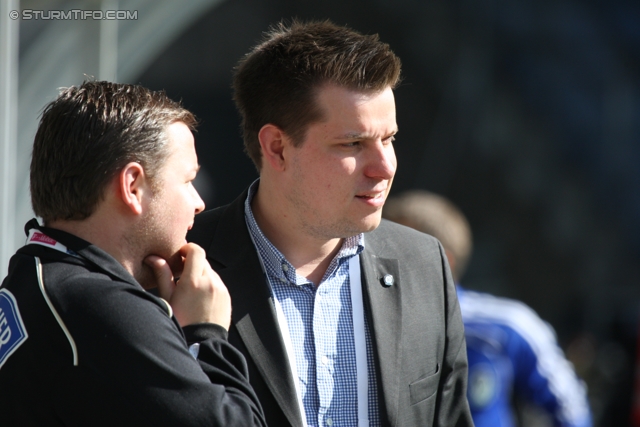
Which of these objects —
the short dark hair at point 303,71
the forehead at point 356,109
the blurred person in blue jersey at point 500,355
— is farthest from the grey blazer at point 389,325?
the blurred person in blue jersey at point 500,355

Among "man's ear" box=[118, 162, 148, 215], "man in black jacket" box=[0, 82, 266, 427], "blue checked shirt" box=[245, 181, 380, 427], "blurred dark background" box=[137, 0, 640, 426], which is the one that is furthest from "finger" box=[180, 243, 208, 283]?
"blurred dark background" box=[137, 0, 640, 426]

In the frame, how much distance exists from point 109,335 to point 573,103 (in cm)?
953

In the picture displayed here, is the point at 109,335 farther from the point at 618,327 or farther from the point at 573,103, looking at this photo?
the point at 573,103

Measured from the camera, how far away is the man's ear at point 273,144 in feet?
7.64

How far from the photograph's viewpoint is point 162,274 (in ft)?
6.07

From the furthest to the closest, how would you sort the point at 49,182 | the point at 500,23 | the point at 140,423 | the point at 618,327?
the point at 500,23 → the point at 618,327 → the point at 49,182 → the point at 140,423

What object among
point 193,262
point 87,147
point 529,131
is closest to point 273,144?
point 193,262

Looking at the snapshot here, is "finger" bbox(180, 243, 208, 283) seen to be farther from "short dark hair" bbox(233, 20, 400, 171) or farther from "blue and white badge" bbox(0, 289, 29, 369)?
"short dark hair" bbox(233, 20, 400, 171)

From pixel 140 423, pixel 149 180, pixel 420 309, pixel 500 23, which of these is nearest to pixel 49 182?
pixel 149 180

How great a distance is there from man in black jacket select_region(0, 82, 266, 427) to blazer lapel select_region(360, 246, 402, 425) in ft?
1.72

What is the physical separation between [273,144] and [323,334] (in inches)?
22.3

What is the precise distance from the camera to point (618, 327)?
7.56 meters

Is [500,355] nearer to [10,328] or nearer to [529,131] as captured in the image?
[10,328]

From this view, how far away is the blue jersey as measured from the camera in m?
3.72
